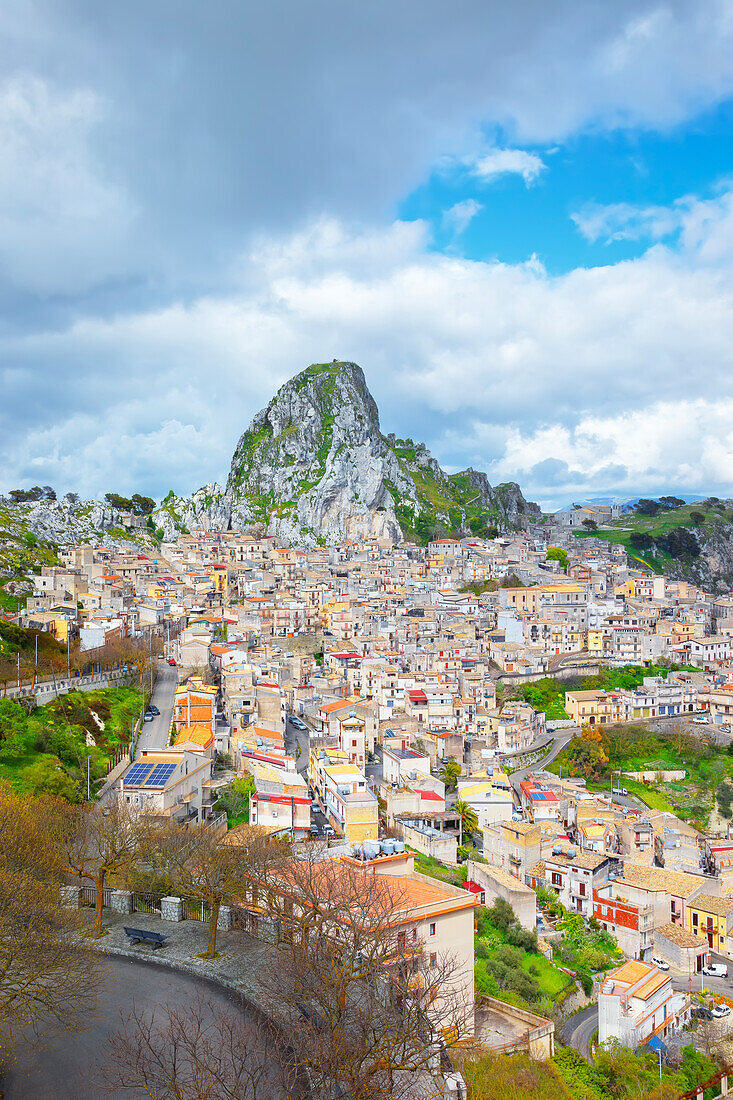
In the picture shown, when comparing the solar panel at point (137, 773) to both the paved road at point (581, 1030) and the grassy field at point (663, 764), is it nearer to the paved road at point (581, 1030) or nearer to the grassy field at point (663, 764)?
the paved road at point (581, 1030)

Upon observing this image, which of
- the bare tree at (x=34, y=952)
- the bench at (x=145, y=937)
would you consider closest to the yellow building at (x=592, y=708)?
the bench at (x=145, y=937)

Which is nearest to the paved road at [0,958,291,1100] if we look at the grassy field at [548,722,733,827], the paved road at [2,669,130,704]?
the paved road at [2,669,130,704]

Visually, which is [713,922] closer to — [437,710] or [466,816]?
[466,816]

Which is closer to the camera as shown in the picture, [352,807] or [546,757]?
[352,807]

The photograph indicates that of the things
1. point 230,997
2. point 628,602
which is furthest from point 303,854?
point 628,602

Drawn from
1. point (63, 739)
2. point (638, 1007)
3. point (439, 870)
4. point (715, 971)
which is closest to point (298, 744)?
point (63, 739)

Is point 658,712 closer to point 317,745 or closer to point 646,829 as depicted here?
point 646,829
